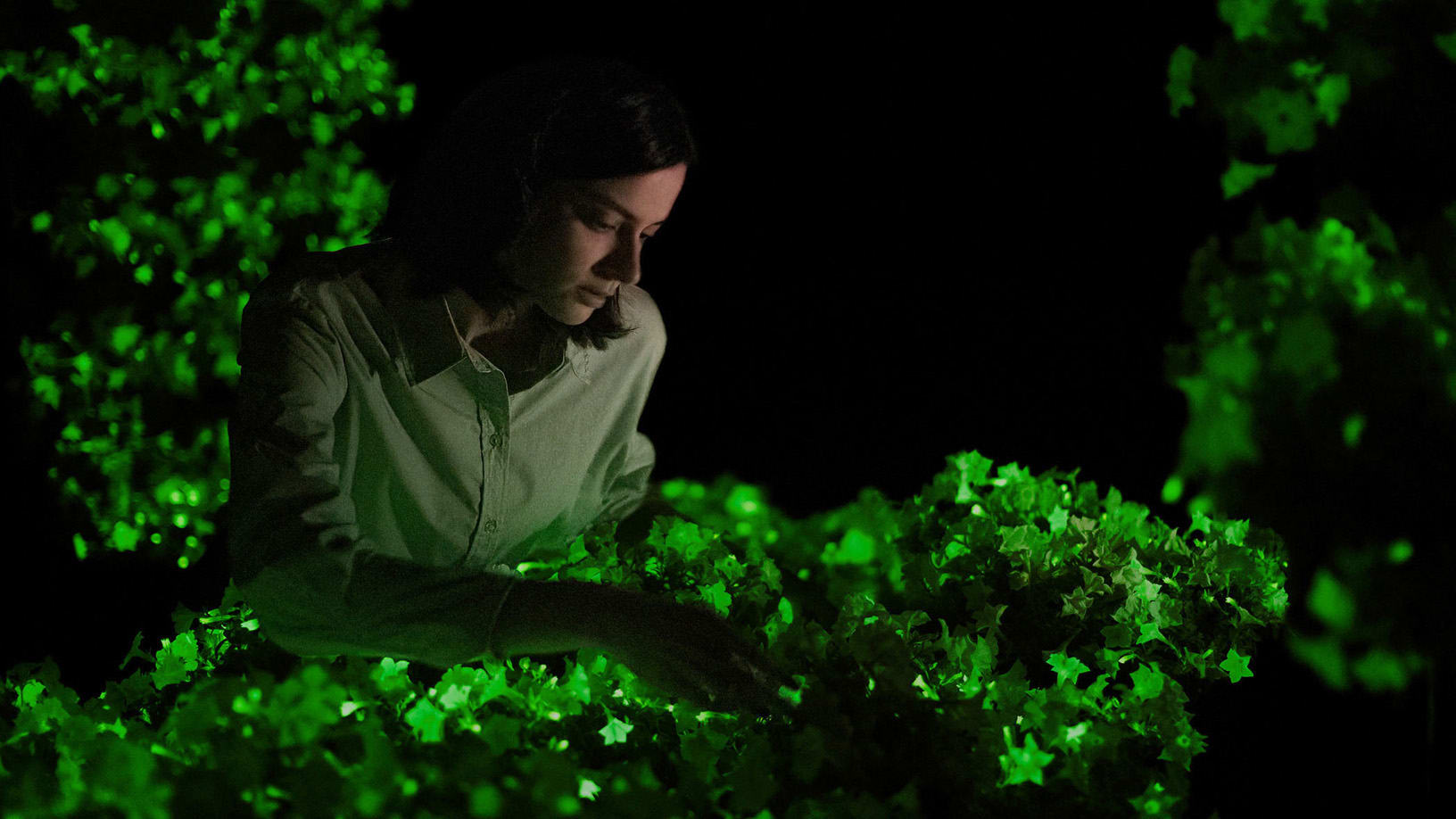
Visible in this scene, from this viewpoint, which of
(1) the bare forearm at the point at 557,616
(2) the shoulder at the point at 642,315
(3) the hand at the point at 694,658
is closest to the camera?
(3) the hand at the point at 694,658

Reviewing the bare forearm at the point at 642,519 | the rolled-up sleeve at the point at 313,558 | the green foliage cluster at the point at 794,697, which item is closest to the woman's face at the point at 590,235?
the rolled-up sleeve at the point at 313,558

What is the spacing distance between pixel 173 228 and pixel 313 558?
3.62 feet

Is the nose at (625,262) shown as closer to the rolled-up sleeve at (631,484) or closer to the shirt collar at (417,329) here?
the shirt collar at (417,329)

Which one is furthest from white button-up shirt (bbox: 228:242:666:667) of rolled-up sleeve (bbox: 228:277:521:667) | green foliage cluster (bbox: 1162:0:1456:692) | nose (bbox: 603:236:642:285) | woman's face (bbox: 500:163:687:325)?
green foliage cluster (bbox: 1162:0:1456:692)

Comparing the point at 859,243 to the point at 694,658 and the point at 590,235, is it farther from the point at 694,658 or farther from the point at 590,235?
the point at 694,658

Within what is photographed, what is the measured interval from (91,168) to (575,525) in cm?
135

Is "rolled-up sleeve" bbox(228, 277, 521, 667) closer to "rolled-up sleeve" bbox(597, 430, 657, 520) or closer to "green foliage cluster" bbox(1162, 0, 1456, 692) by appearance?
"rolled-up sleeve" bbox(597, 430, 657, 520)

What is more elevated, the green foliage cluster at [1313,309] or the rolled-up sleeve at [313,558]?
the green foliage cluster at [1313,309]

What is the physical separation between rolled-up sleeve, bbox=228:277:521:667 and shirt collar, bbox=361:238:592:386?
0.22m

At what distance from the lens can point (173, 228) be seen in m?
2.57

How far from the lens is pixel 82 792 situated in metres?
1.26

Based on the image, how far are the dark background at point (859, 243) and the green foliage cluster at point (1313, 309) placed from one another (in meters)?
1.45

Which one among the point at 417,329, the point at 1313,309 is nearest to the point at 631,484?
the point at 417,329

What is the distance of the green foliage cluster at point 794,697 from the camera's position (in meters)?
1.29
